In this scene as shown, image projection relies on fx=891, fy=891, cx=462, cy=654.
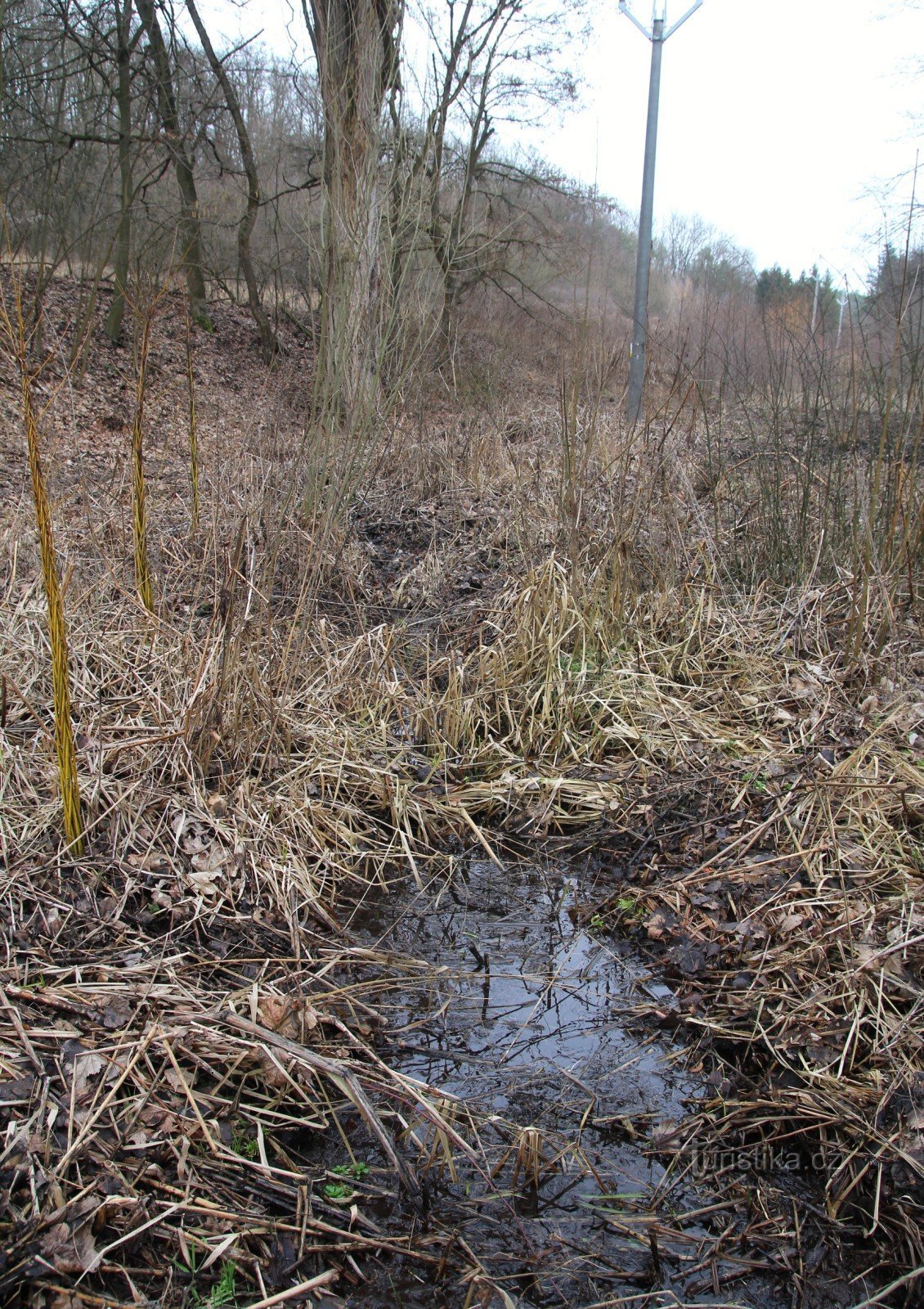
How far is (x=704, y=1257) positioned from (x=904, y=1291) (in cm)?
43

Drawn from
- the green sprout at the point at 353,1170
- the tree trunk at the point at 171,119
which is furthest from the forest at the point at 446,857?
the tree trunk at the point at 171,119

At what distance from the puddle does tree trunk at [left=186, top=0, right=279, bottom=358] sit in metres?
10.5

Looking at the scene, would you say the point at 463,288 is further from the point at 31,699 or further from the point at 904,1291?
the point at 904,1291

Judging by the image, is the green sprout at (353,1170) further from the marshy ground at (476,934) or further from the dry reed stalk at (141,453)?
the dry reed stalk at (141,453)

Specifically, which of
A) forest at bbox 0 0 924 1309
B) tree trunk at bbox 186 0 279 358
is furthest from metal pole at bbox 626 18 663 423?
tree trunk at bbox 186 0 279 358

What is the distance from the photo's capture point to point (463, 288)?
1465 centimetres

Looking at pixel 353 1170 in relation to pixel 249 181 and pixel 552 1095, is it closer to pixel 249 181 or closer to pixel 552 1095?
pixel 552 1095

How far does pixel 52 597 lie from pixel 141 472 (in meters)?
1.19

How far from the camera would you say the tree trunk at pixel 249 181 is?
1281cm

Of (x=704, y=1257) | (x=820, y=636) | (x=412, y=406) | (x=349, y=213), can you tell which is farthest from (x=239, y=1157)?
(x=412, y=406)

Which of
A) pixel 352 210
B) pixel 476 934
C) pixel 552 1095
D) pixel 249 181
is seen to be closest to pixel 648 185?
pixel 352 210

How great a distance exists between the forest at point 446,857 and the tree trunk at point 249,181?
286 inches

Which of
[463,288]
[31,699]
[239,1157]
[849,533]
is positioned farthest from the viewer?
[463,288]

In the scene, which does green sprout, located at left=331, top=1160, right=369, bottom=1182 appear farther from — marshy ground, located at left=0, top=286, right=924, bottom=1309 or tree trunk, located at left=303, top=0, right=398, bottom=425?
A: tree trunk, located at left=303, top=0, right=398, bottom=425
